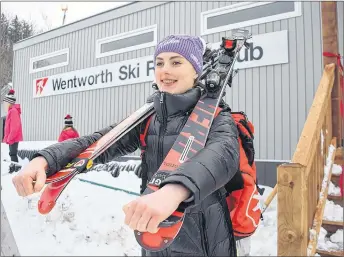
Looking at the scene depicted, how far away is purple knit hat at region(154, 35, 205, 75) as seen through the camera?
1.42 metres

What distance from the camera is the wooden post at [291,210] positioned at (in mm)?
2324

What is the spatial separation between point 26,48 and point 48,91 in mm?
1988

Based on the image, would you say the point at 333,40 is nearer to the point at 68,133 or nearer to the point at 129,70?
the point at 129,70

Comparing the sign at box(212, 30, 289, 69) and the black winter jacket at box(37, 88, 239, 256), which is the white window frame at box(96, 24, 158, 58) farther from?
the black winter jacket at box(37, 88, 239, 256)

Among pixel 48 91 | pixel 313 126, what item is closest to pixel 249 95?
pixel 313 126

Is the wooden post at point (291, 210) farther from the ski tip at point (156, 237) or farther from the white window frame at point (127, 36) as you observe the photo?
the white window frame at point (127, 36)

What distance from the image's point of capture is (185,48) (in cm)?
143

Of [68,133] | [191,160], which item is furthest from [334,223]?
[68,133]

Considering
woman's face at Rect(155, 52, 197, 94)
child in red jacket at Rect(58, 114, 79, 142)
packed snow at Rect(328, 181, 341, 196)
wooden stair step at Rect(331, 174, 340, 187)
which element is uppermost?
woman's face at Rect(155, 52, 197, 94)

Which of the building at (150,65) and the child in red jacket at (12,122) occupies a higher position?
the building at (150,65)

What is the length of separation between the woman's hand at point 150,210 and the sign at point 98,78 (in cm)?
714

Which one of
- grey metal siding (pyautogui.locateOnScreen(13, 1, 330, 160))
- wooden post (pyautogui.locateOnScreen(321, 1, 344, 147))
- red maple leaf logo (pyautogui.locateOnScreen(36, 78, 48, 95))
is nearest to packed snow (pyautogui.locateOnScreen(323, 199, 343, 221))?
wooden post (pyautogui.locateOnScreen(321, 1, 344, 147))

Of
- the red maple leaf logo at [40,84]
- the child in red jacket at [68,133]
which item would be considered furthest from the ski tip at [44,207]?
Answer: the red maple leaf logo at [40,84]

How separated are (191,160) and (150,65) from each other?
7.13m
